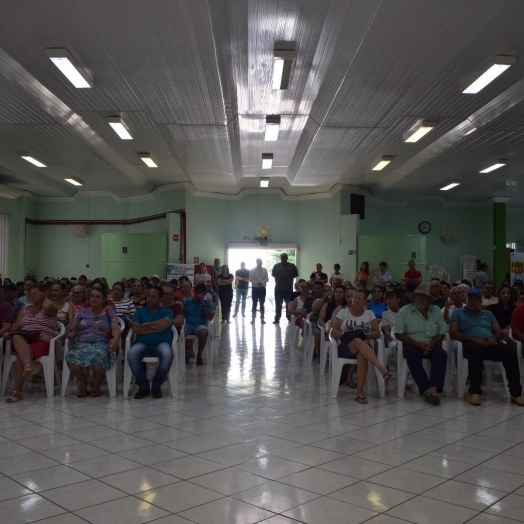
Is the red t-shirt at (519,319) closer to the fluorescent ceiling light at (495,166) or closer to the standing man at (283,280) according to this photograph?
the fluorescent ceiling light at (495,166)

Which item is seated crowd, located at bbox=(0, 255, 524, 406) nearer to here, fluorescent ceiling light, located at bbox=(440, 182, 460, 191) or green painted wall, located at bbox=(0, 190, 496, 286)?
fluorescent ceiling light, located at bbox=(440, 182, 460, 191)

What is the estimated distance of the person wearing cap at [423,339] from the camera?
19.1 ft

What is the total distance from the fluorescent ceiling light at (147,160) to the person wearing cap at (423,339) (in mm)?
6965

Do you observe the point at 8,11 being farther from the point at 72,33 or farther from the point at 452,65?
the point at 452,65

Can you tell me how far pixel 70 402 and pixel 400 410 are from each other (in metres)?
3.01

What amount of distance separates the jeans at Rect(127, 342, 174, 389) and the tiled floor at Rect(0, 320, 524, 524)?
22cm

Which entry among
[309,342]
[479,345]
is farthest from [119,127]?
[479,345]

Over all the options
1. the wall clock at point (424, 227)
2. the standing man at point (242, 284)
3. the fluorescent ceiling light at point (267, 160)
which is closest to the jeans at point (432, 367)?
the fluorescent ceiling light at point (267, 160)

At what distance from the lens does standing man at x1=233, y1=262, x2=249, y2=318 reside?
15.5m

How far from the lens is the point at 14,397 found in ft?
18.1

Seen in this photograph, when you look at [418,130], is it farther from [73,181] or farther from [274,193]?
[73,181]

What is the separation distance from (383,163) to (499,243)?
5986 mm

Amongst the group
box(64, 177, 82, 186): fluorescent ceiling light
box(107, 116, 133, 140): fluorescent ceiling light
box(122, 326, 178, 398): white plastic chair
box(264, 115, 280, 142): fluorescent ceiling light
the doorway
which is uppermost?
box(264, 115, 280, 142): fluorescent ceiling light

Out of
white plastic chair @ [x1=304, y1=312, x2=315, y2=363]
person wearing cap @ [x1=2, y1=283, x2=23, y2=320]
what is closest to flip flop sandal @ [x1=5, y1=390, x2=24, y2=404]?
person wearing cap @ [x1=2, y1=283, x2=23, y2=320]
